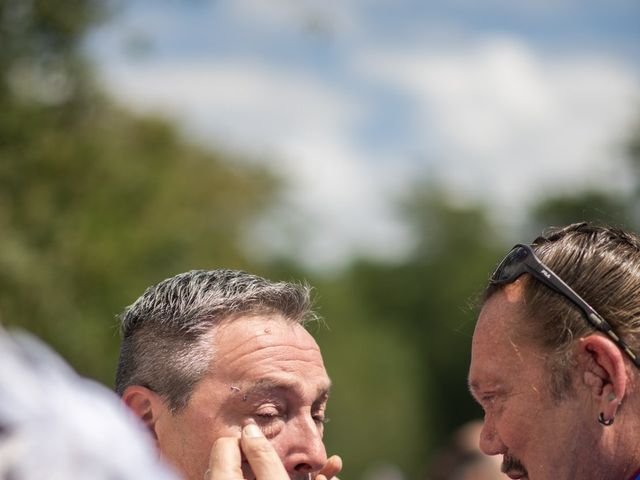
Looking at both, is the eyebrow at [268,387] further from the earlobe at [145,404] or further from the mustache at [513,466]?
the mustache at [513,466]

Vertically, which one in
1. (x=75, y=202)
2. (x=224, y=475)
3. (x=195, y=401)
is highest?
(x=224, y=475)

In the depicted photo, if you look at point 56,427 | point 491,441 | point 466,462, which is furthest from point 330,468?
point 466,462

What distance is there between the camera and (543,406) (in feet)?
10.5

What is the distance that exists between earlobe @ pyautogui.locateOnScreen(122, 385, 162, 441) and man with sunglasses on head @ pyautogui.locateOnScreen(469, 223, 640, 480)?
116 cm

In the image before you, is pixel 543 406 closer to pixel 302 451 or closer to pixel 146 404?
pixel 302 451

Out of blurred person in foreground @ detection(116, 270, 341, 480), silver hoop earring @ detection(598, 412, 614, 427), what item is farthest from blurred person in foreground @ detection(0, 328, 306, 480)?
blurred person in foreground @ detection(116, 270, 341, 480)

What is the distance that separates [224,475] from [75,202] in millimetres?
14856

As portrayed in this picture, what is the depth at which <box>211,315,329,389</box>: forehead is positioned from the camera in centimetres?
382

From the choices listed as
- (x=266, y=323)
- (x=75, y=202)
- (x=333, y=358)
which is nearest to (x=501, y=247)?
(x=333, y=358)

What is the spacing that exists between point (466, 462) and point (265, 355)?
327cm

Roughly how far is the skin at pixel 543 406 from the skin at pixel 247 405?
70cm

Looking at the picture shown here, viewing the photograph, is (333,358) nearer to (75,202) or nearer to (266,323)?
(75,202)

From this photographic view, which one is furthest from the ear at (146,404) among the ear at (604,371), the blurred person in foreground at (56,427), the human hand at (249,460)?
the blurred person in foreground at (56,427)

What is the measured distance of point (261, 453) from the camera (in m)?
2.68
